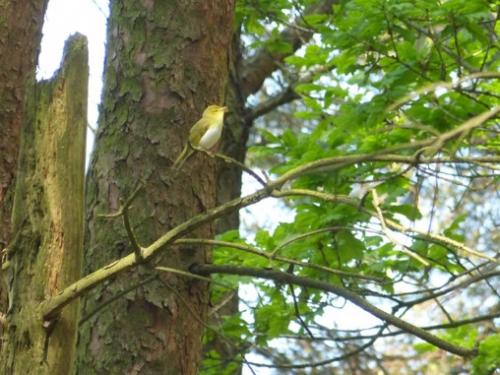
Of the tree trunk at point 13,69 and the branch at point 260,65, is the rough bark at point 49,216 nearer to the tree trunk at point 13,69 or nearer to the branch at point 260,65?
the tree trunk at point 13,69

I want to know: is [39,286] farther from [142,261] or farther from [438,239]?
[438,239]

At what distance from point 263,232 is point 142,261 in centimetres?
224

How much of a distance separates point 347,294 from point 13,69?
190 cm

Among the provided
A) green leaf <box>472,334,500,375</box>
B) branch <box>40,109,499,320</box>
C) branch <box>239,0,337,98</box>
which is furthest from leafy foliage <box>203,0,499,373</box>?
branch <box>239,0,337,98</box>

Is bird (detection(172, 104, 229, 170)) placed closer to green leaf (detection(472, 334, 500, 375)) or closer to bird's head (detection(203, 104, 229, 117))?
bird's head (detection(203, 104, 229, 117))

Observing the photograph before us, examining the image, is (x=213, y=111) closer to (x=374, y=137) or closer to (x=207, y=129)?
(x=207, y=129)

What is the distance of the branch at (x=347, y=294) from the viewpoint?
105 inches

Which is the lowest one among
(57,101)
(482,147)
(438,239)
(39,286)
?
(39,286)

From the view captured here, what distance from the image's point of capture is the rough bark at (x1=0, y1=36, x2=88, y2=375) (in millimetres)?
2254

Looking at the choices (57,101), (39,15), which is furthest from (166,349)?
(39,15)

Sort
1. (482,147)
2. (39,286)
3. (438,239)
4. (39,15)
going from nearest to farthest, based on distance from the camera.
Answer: (39,286), (438,239), (39,15), (482,147)

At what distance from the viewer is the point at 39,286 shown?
228 centimetres

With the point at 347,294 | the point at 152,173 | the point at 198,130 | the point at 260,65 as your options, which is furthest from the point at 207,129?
the point at 260,65

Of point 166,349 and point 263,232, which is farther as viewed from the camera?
point 263,232
